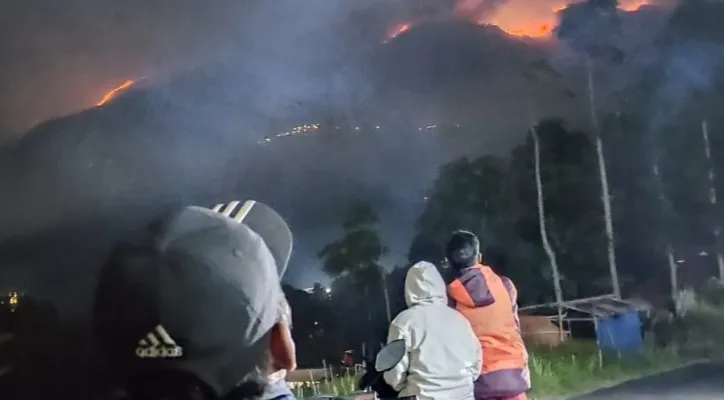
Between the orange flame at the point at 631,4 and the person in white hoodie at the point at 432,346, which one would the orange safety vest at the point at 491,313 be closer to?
the person in white hoodie at the point at 432,346

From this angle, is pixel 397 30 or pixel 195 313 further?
pixel 397 30

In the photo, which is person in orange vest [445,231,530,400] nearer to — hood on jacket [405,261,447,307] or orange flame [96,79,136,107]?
hood on jacket [405,261,447,307]

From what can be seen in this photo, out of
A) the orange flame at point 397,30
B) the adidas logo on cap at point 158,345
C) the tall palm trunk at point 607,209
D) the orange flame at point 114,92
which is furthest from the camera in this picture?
the tall palm trunk at point 607,209

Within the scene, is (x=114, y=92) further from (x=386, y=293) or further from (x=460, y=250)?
(x=460, y=250)

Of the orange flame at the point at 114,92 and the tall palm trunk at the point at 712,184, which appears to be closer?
the orange flame at the point at 114,92

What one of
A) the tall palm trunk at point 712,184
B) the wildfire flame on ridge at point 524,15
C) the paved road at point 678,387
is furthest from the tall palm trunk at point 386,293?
the tall palm trunk at point 712,184

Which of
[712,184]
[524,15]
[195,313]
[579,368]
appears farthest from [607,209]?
[195,313]
